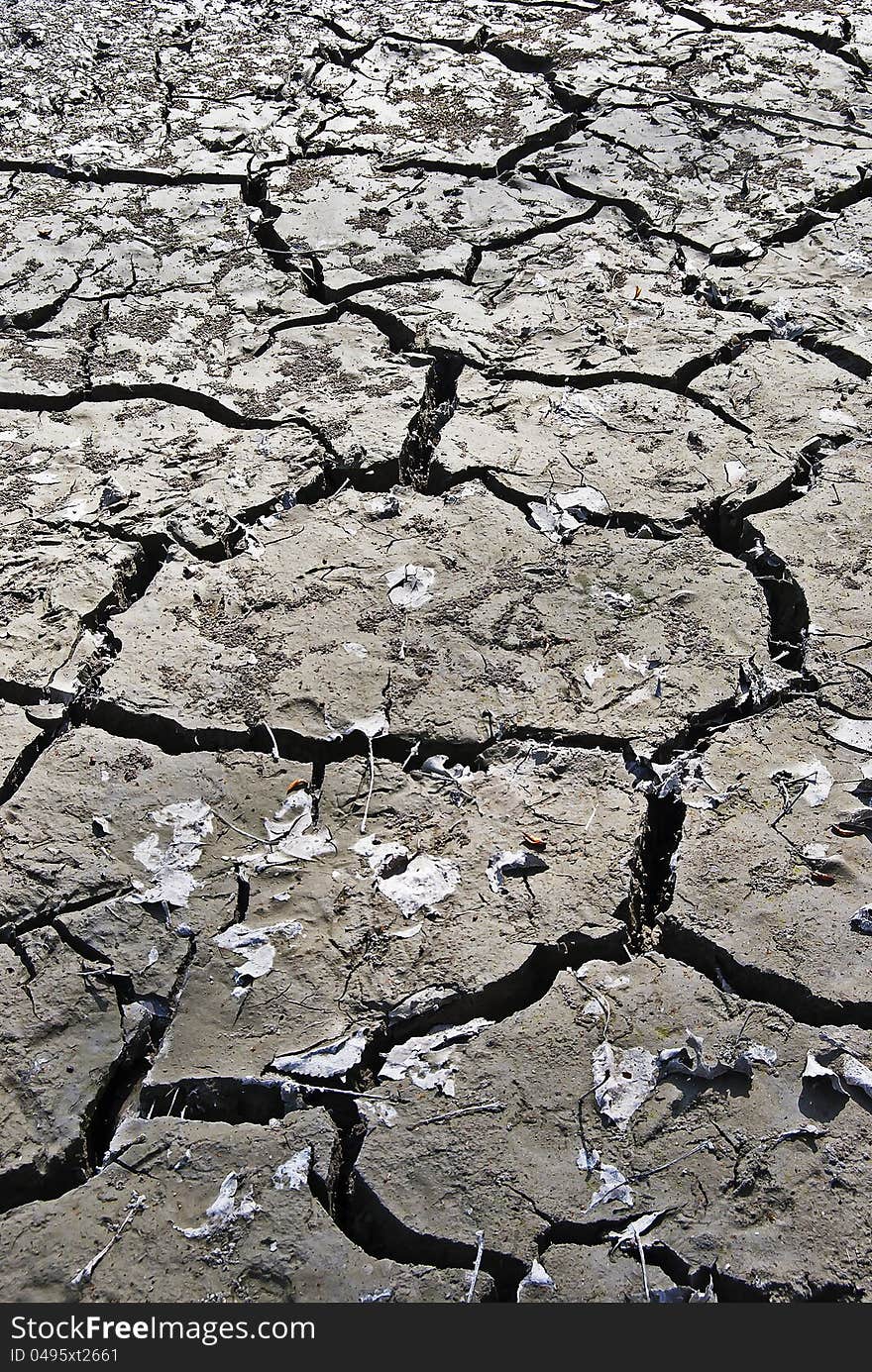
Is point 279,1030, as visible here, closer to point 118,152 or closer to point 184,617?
point 184,617

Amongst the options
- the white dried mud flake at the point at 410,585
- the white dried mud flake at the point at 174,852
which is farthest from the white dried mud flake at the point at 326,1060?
the white dried mud flake at the point at 410,585

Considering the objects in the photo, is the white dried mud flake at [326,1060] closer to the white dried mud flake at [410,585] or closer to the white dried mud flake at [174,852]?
the white dried mud flake at [174,852]

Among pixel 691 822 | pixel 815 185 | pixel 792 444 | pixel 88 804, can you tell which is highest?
pixel 815 185

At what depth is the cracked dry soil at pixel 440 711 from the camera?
1.65 metres

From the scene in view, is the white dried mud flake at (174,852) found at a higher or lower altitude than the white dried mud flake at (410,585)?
lower

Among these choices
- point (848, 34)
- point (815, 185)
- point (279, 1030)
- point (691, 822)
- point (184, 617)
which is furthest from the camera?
point (848, 34)

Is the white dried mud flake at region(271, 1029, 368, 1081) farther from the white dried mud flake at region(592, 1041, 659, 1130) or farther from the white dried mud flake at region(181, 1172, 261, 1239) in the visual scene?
the white dried mud flake at region(592, 1041, 659, 1130)

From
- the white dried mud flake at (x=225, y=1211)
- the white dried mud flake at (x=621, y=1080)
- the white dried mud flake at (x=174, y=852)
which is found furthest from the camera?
the white dried mud flake at (x=174, y=852)

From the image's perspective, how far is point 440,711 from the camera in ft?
7.66

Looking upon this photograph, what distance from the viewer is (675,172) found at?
13.3ft

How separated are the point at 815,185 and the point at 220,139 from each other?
7.14 ft

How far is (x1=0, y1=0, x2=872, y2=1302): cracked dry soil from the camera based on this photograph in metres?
1.65

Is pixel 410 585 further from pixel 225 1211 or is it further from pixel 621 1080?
pixel 225 1211

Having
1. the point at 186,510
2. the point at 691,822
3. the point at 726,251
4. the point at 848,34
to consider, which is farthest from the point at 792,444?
the point at 848,34
